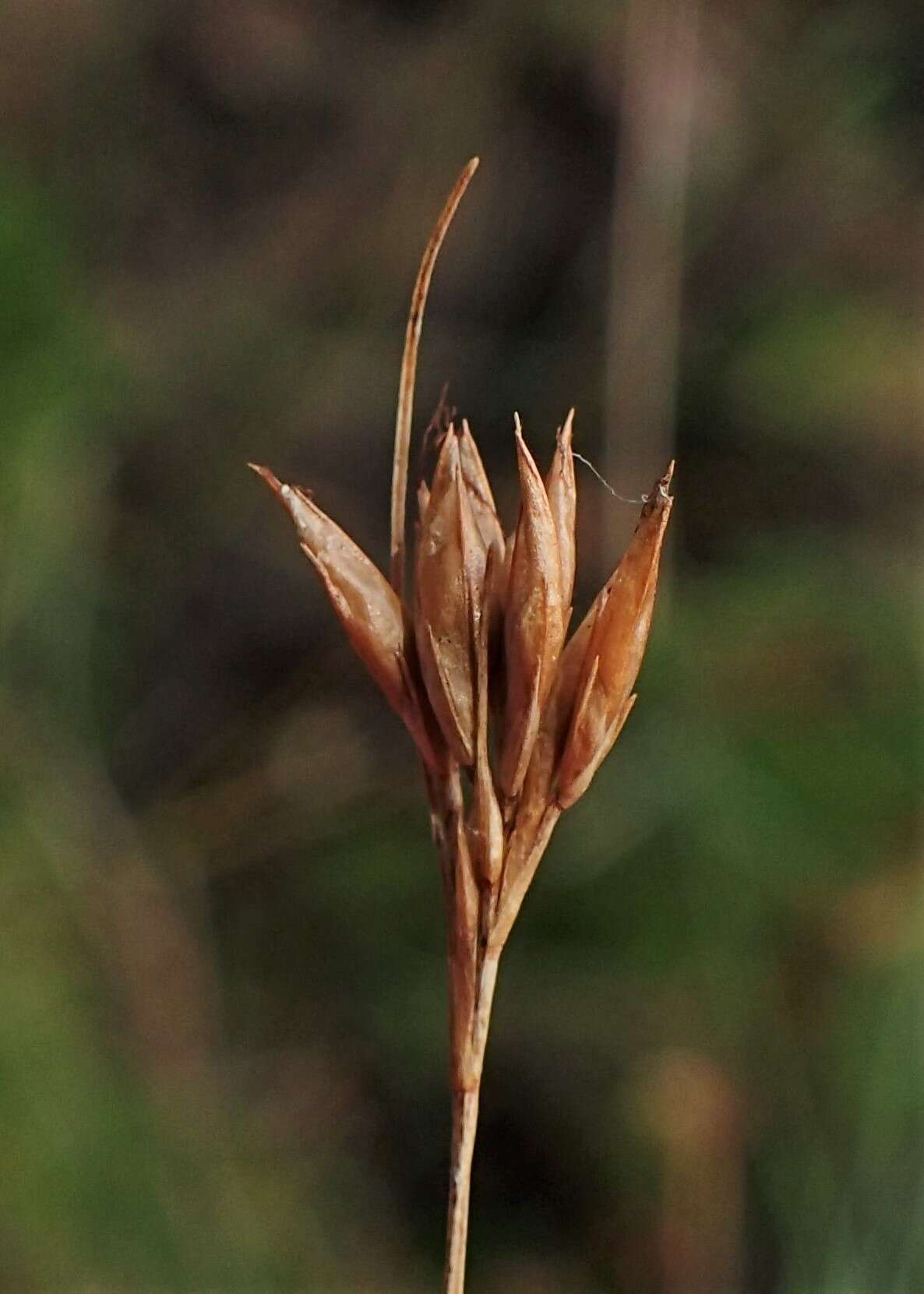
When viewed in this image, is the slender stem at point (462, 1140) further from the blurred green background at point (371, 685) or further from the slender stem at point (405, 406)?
the blurred green background at point (371, 685)

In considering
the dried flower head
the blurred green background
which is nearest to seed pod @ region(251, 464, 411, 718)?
the dried flower head

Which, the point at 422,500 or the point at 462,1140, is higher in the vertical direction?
the point at 422,500

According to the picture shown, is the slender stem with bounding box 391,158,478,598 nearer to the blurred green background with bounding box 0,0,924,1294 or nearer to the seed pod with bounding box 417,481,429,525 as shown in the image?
the seed pod with bounding box 417,481,429,525

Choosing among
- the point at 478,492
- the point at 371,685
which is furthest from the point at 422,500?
the point at 371,685

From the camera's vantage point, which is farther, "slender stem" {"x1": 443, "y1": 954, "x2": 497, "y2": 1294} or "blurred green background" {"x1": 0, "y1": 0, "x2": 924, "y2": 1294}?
"blurred green background" {"x1": 0, "y1": 0, "x2": 924, "y2": 1294}

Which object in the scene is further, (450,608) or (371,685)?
(371,685)

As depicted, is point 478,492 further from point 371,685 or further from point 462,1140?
point 371,685

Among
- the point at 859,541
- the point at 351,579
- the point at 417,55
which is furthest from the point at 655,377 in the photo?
the point at 351,579

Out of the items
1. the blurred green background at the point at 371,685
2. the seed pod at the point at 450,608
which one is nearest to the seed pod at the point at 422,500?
the seed pod at the point at 450,608
